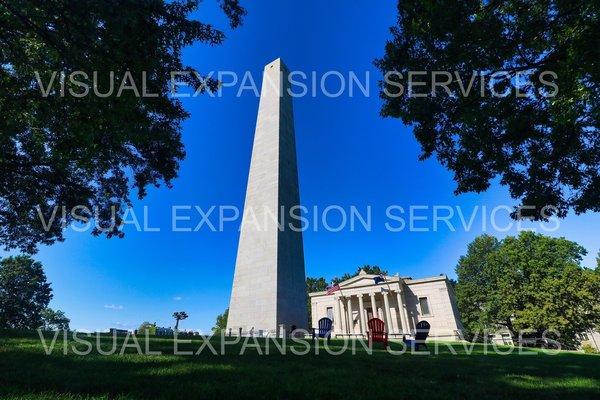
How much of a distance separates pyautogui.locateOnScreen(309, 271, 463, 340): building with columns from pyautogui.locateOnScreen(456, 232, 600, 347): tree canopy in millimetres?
5539

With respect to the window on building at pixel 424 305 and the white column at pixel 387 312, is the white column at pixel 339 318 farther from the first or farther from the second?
the window on building at pixel 424 305

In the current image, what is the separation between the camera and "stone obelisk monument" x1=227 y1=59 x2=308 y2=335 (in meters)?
18.6

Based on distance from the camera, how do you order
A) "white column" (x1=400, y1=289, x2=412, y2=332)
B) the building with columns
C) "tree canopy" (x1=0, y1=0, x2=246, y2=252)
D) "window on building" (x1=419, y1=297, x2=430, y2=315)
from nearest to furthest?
"tree canopy" (x1=0, y1=0, x2=246, y2=252), the building with columns, "white column" (x1=400, y1=289, x2=412, y2=332), "window on building" (x1=419, y1=297, x2=430, y2=315)

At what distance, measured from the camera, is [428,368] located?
264 inches

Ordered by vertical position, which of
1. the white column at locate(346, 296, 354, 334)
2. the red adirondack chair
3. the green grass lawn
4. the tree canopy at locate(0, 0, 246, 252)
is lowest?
the green grass lawn

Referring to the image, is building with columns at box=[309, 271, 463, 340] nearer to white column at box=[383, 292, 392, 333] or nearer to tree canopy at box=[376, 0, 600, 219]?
white column at box=[383, 292, 392, 333]

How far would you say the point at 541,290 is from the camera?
113 ft

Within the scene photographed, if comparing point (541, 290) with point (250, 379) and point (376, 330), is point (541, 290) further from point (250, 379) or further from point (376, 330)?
point (250, 379)

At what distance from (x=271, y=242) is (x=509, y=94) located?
14.5 meters

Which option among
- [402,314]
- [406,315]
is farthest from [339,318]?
[406,315]

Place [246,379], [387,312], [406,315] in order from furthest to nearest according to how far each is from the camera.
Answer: [387,312], [406,315], [246,379]

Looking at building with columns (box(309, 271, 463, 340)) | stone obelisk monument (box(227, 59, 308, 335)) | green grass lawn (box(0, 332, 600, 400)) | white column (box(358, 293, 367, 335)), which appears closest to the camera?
green grass lawn (box(0, 332, 600, 400))

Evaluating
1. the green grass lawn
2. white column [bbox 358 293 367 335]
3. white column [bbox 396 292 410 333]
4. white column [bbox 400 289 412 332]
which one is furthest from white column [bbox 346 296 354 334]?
the green grass lawn

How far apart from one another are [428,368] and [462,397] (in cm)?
257
